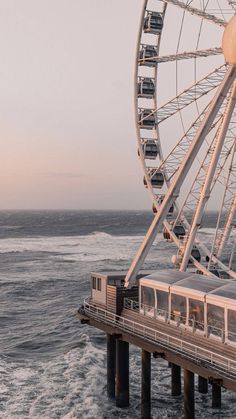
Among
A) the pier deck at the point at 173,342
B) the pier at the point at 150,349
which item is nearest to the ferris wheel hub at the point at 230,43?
the pier at the point at 150,349

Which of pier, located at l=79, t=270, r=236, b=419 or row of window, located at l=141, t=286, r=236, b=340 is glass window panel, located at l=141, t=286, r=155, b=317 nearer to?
row of window, located at l=141, t=286, r=236, b=340

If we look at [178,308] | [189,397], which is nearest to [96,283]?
[178,308]

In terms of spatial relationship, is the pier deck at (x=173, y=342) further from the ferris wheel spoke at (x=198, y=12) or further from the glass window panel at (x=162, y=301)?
the ferris wheel spoke at (x=198, y=12)

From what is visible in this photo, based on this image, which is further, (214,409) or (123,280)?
(123,280)

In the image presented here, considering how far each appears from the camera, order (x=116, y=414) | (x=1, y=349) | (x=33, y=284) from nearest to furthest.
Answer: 1. (x=116, y=414)
2. (x=1, y=349)
3. (x=33, y=284)

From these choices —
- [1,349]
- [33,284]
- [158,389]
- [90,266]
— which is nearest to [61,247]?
[90,266]

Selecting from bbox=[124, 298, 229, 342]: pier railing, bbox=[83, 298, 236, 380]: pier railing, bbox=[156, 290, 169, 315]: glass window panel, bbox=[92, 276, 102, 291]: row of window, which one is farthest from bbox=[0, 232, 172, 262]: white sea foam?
bbox=[156, 290, 169, 315]: glass window panel

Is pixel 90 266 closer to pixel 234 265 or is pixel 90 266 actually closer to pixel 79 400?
pixel 234 265
